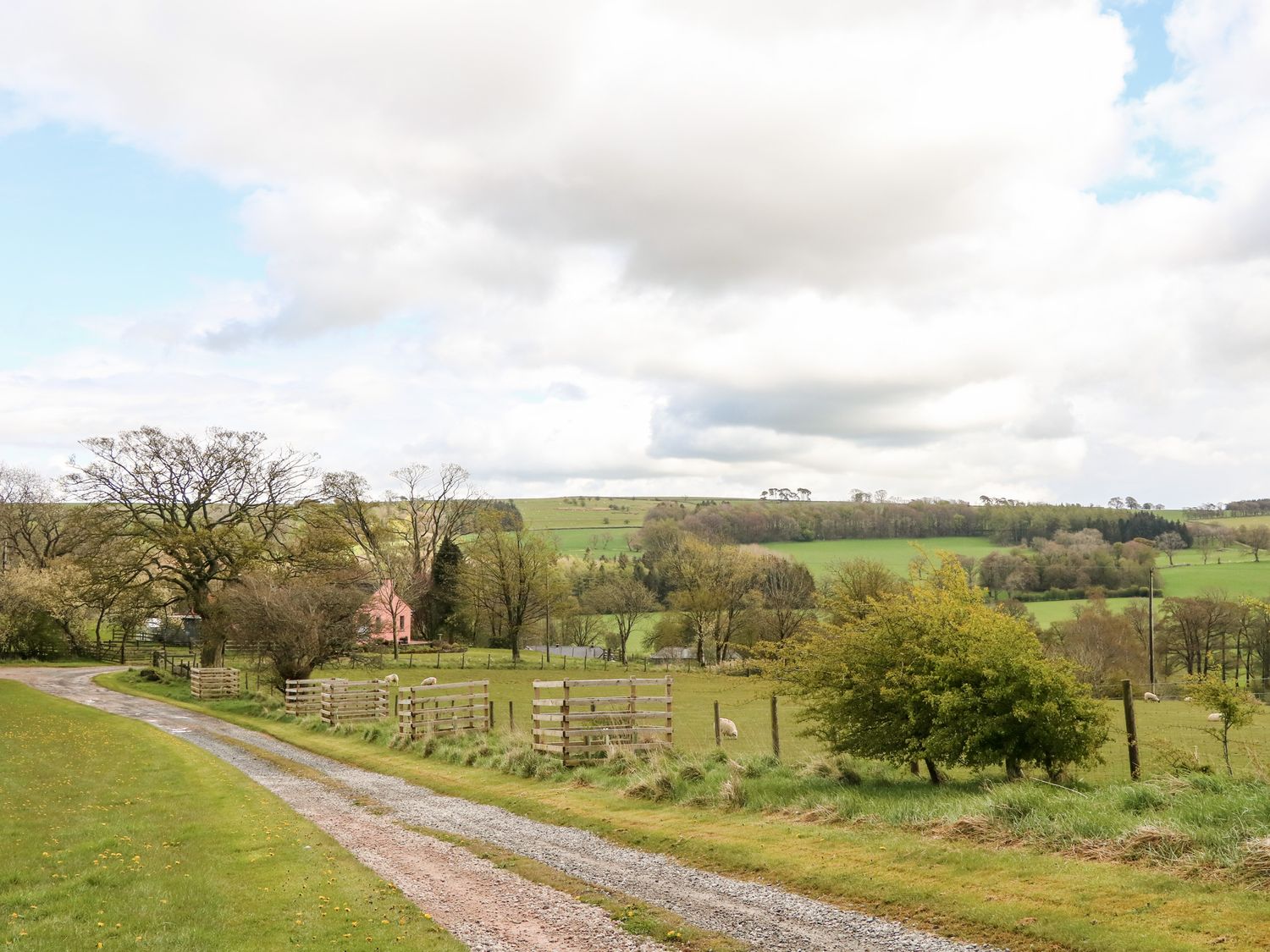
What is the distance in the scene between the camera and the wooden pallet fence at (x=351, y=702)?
30750 mm

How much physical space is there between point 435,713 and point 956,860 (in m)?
17.7

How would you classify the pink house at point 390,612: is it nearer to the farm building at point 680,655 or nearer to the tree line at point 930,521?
the farm building at point 680,655

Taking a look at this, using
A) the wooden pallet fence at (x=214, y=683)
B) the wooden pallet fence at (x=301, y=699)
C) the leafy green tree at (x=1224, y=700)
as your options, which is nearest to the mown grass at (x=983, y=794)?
the leafy green tree at (x=1224, y=700)

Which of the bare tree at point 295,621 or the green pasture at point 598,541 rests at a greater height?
the green pasture at point 598,541

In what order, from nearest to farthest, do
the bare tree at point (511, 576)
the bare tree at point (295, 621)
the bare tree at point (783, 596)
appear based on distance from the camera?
the bare tree at point (295, 621), the bare tree at point (511, 576), the bare tree at point (783, 596)

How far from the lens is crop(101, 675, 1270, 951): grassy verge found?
719 centimetres

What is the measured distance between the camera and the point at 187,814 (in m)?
14.1

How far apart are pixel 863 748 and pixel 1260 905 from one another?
7.50 m

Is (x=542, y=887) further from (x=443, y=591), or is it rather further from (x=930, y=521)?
(x=930, y=521)

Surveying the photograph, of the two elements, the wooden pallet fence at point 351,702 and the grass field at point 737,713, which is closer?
the grass field at point 737,713

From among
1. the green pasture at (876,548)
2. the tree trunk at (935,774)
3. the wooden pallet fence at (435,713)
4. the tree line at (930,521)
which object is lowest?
the wooden pallet fence at (435,713)

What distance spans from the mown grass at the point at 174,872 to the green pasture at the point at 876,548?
92.6 meters

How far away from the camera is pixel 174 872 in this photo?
995cm

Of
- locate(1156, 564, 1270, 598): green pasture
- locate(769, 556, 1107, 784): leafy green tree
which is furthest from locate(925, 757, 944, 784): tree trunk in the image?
locate(1156, 564, 1270, 598): green pasture
